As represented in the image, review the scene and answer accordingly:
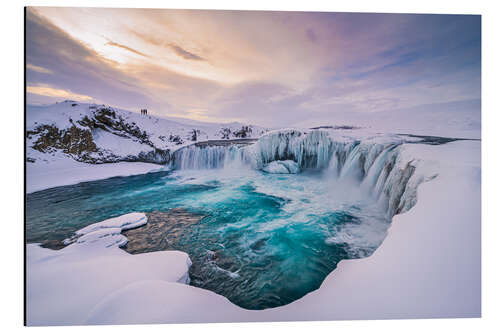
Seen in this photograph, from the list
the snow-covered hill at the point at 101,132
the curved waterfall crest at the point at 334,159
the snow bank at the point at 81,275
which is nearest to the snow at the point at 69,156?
the snow-covered hill at the point at 101,132

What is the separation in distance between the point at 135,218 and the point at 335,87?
340 centimetres

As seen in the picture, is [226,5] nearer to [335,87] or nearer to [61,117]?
[335,87]

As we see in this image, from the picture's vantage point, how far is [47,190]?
7.29ft

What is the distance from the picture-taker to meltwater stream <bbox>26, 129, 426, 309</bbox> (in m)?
1.78

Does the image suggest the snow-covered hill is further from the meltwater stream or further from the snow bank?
the snow bank

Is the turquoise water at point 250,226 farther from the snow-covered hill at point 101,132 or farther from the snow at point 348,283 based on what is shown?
the snow-covered hill at point 101,132

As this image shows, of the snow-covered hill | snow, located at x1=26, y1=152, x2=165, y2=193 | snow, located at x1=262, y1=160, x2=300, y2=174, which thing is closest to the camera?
snow, located at x1=26, y1=152, x2=165, y2=193

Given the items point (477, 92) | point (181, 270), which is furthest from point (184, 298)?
point (477, 92)

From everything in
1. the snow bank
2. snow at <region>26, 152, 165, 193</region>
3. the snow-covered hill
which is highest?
the snow-covered hill

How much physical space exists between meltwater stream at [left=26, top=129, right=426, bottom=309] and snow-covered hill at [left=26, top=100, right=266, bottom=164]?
626 mm

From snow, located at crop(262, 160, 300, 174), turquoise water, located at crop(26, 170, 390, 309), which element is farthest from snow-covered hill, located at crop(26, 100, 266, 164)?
snow, located at crop(262, 160, 300, 174)

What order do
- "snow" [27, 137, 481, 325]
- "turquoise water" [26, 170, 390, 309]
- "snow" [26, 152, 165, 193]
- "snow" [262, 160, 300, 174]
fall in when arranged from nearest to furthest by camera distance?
"snow" [27, 137, 481, 325] → "turquoise water" [26, 170, 390, 309] → "snow" [26, 152, 165, 193] → "snow" [262, 160, 300, 174]

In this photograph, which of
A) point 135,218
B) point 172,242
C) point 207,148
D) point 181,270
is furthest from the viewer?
point 207,148

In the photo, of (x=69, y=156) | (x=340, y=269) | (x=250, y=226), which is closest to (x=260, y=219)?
(x=250, y=226)
